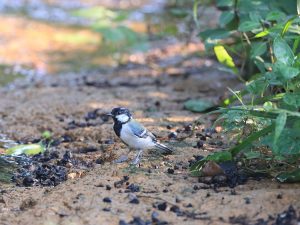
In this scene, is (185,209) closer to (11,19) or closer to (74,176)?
(74,176)

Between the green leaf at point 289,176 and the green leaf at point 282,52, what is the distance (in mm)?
766

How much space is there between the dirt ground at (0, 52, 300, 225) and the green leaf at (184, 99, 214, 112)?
102 millimetres

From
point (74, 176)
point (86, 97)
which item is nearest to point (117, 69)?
point (86, 97)

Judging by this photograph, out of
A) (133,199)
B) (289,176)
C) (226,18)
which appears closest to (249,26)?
(226,18)

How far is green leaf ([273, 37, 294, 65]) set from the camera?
15.3 feet

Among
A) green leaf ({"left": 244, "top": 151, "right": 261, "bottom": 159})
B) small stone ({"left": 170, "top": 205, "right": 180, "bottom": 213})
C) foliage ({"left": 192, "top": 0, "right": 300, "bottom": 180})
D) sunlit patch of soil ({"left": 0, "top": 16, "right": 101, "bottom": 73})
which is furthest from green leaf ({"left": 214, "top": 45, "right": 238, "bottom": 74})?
sunlit patch of soil ({"left": 0, "top": 16, "right": 101, "bottom": 73})

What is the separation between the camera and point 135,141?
521 cm

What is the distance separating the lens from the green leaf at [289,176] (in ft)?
14.6

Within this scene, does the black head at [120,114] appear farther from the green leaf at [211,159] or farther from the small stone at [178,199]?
the small stone at [178,199]

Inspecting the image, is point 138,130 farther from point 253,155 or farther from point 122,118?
point 253,155

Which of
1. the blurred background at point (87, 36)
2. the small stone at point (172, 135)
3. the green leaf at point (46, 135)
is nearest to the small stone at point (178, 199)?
the small stone at point (172, 135)

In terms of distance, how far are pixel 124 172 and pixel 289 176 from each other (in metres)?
1.20

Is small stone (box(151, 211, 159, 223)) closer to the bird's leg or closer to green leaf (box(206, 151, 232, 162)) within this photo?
green leaf (box(206, 151, 232, 162))

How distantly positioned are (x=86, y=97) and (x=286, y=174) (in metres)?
3.73
